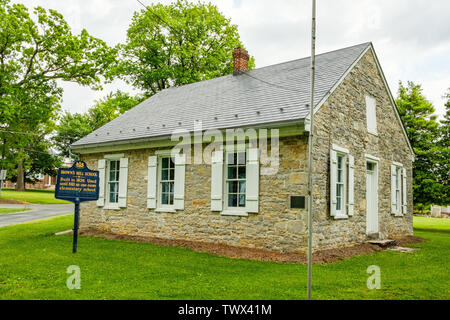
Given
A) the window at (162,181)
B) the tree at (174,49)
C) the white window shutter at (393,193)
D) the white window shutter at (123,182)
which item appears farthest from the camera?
the tree at (174,49)

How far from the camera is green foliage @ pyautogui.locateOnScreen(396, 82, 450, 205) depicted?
1992cm

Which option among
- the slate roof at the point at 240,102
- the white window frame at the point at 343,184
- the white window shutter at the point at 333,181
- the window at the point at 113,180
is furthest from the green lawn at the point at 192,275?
the slate roof at the point at 240,102

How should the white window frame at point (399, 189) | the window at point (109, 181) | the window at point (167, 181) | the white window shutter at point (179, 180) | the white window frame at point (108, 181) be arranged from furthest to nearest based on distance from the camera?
the white window frame at point (399, 189)
the window at point (109, 181)
the white window frame at point (108, 181)
the window at point (167, 181)
the white window shutter at point (179, 180)

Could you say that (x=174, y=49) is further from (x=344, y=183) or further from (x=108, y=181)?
(x=344, y=183)

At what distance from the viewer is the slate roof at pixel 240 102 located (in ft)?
33.0

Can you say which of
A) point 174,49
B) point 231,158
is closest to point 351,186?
point 231,158

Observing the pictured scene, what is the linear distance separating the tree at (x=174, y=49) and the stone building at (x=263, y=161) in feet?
34.1

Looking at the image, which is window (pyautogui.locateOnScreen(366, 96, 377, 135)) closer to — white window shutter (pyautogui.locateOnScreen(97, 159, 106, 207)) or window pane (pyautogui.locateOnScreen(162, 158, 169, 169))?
window pane (pyautogui.locateOnScreen(162, 158, 169, 169))

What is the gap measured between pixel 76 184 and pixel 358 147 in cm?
825

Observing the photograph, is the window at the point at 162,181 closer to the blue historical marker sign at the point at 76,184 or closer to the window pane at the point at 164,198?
the window pane at the point at 164,198

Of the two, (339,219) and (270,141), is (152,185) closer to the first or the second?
(270,141)

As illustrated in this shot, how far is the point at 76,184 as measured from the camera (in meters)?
9.53

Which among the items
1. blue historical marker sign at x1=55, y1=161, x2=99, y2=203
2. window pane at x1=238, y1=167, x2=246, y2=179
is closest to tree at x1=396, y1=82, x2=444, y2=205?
window pane at x1=238, y1=167, x2=246, y2=179

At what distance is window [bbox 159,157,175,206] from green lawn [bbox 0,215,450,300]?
197 cm
